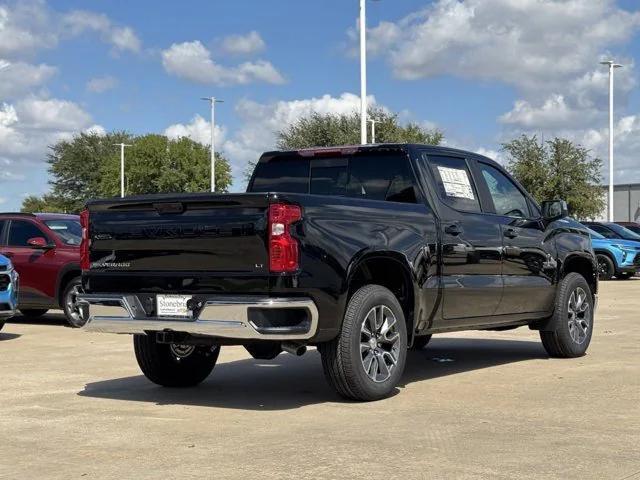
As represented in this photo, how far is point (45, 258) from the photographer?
49.1 ft

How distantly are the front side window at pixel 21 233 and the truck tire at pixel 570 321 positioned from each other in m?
8.47

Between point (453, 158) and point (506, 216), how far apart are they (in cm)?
84

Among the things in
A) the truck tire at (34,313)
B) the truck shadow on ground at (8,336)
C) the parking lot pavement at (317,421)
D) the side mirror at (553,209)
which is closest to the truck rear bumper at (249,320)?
the parking lot pavement at (317,421)

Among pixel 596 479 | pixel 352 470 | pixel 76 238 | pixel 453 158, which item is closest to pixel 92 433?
pixel 352 470

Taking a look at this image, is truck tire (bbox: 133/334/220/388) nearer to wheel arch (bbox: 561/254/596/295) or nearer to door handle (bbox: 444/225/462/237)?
door handle (bbox: 444/225/462/237)

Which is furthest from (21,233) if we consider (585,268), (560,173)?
(560,173)

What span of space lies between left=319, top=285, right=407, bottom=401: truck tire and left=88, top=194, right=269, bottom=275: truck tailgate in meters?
0.85

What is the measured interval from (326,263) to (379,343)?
3.05 feet

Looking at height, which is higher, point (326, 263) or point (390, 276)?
point (326, 263)

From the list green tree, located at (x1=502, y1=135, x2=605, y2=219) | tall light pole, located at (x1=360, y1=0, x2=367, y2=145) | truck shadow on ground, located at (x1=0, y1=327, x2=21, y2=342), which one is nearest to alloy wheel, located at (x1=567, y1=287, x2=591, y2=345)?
truck shadow on ground, located at (x1=0, y1=327, x2=21, y2=342)

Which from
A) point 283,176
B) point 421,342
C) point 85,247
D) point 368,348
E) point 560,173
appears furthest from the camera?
point 560,173

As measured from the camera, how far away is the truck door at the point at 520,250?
922 centimetres

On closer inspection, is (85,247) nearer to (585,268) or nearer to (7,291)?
(7,291)

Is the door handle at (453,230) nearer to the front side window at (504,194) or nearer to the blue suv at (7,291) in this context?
the front side window at (504,194)
